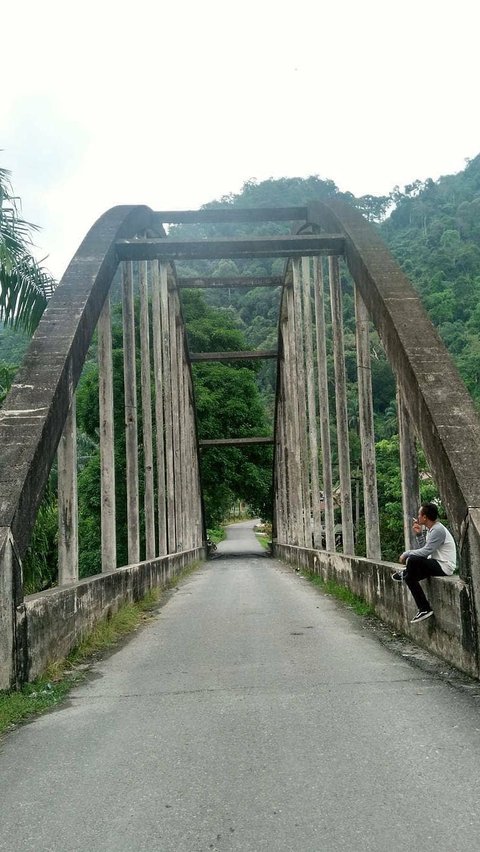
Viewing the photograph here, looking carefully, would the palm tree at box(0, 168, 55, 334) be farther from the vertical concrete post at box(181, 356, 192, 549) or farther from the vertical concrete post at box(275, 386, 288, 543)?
Answer: the vertical concrete post at box(275, 386, 288, 543)

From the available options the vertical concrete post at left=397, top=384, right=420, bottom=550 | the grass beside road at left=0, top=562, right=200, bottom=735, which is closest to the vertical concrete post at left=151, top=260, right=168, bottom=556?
the grass beside road at left=0, top=562, right=200, bottom=735

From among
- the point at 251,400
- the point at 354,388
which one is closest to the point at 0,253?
the point at 251,400

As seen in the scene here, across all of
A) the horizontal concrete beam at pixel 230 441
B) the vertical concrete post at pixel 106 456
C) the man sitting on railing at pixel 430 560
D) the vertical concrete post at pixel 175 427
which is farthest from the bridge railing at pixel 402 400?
the horizontal concrete beam at pixel 230 441

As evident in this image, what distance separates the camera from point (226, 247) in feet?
34.4

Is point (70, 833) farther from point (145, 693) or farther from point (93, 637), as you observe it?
point (93, 637)

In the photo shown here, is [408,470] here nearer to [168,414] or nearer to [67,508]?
[67,508]

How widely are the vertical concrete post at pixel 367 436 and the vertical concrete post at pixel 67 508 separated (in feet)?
13.2

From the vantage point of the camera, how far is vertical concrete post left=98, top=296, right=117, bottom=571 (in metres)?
8.86

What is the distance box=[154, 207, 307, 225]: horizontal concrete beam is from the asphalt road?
27.8 feet

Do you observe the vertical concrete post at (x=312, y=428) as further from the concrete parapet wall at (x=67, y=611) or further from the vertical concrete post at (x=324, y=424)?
the concrete parapet wall at (x=67, y=611)

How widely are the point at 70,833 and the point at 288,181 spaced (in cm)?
10841

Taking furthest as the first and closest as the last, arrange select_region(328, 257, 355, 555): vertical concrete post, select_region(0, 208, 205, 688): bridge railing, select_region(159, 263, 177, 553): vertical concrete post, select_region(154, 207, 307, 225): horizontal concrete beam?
select_region(159, 263, 177, 553): vertical concrete post < select_region(154, 207, 307, 225): horizontal concrete beam < select_region(328, 257, 355, 555): vertical concrete post < select_region(0, 208, 205, 688): bridge railing

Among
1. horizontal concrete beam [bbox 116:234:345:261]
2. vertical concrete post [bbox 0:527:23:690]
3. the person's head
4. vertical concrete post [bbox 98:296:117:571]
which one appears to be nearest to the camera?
vertical concrete post [bbox 0:527:23:690]

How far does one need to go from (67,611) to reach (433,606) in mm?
2827
